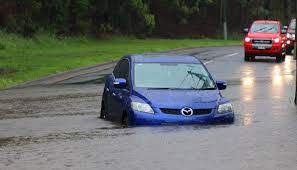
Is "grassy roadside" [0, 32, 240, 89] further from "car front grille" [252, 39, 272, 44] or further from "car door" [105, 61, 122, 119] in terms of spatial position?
"car door" [105, 61, 122, 119]

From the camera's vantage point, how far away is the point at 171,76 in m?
14.2

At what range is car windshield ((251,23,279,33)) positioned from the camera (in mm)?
38131

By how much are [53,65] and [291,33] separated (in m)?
16.8

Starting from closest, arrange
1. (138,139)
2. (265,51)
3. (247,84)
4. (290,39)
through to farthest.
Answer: (138,139) → (247,84) → (265,51) → (290,39)

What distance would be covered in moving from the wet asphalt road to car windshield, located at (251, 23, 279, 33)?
18108mm

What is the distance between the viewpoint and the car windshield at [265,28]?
38131 mm

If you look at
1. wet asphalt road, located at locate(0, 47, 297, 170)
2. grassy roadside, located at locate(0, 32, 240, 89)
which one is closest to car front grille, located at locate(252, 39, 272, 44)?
grassy roadside, located at locate(0, 32, 240, 89)

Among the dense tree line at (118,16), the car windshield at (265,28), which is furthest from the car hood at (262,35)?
the dense tree line at (118,16)

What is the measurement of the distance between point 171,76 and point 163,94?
987mm

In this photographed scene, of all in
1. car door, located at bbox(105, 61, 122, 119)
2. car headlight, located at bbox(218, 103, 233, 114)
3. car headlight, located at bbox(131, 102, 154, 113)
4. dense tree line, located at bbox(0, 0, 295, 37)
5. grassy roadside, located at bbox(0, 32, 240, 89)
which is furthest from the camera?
dense tree line, located at bbox(0, 0, 295, 37)

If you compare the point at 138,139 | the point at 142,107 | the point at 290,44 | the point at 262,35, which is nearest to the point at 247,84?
the point at 142,107

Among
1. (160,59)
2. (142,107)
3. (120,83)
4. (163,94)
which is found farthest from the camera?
(160,59)

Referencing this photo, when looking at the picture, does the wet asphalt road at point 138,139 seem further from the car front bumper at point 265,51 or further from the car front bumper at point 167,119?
the car front bumper at point 265,51

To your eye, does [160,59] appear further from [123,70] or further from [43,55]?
[43,55]
